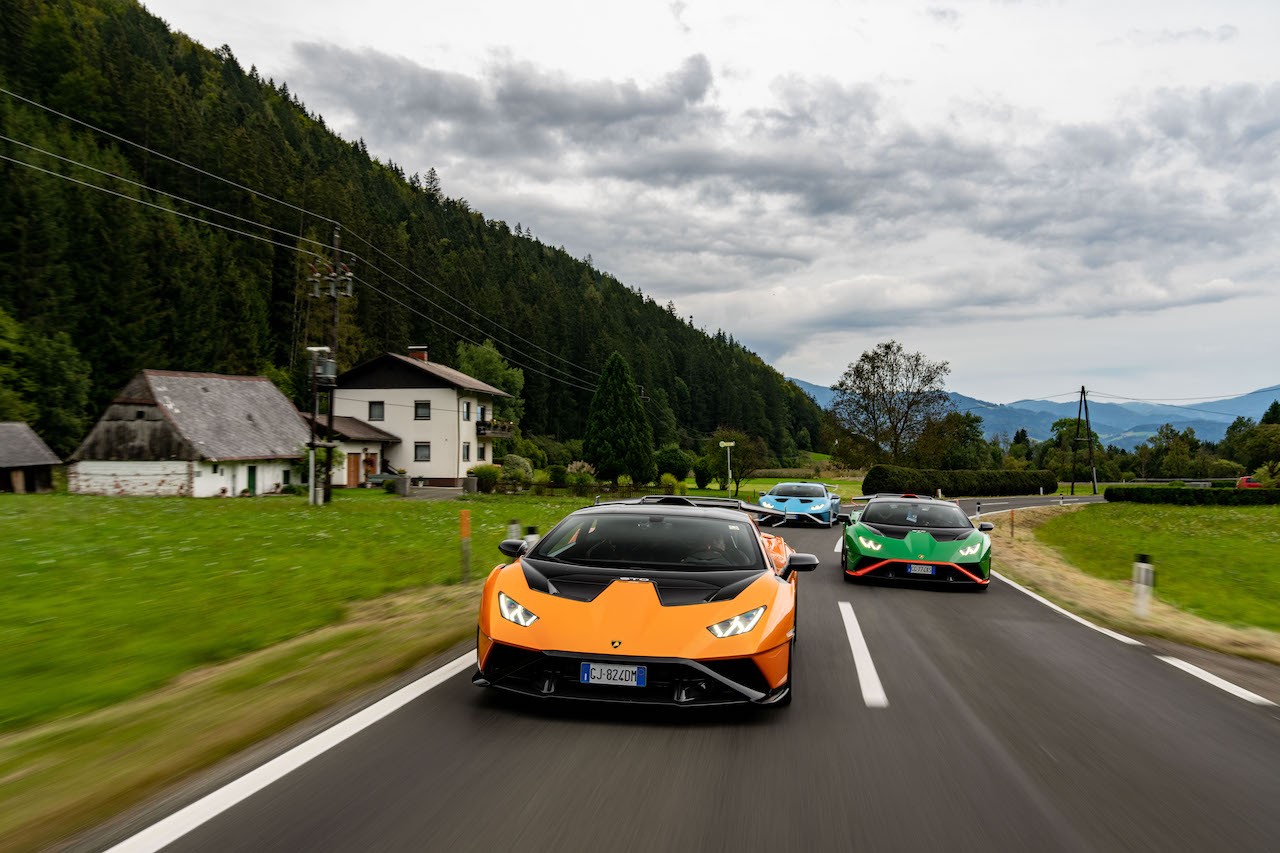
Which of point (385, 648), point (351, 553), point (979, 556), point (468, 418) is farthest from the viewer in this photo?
point (468, 418)

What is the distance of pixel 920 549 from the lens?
500 inches

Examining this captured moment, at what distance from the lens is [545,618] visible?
5.21 m

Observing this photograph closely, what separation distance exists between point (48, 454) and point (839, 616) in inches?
1736

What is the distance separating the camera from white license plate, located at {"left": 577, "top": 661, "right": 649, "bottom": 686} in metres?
4.94

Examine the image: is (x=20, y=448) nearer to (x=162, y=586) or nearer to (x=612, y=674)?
(x=162, y=586)

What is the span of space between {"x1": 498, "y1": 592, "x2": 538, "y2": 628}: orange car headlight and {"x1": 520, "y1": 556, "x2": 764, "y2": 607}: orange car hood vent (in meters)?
0.18

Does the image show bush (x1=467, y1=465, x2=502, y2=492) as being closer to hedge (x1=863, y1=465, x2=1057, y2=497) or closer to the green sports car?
hedge (x1=863, y1=465, x2=1057, y2=497)

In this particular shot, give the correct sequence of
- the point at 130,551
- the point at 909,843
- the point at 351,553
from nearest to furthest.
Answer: the point at 909,843
the point at 130,551
the point at 351,553

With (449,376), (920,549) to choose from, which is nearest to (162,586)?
(920,549)

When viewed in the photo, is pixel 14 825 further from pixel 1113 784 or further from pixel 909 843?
pixel 1113 784

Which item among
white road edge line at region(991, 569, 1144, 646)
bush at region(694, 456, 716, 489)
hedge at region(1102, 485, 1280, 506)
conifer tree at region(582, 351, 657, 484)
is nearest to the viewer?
white road edge line at region(991, 569, 1144, 646)

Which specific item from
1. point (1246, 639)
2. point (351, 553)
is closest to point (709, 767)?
point (1246, 639)

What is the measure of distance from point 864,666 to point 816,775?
2.93 meters

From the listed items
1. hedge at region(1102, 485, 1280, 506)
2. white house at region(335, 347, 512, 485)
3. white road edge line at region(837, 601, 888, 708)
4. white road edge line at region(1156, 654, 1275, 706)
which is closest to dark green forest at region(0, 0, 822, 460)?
white house at region(335, 347, 512, 485)
